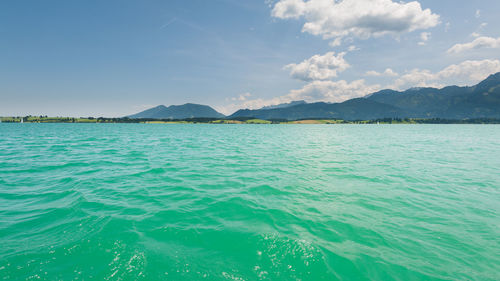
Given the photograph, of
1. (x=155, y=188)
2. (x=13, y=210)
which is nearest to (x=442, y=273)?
(x=155, y=188)

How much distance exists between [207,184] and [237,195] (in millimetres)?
3125

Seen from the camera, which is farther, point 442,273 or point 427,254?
point 427,254

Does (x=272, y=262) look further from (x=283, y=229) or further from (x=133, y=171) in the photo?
(x=133, y=171)

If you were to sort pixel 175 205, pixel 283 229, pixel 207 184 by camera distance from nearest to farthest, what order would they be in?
pixel 283 229 < pixel 175 205 < pixel 207 184

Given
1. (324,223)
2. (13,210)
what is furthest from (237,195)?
(13,210)

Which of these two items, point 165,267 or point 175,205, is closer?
point 165,267

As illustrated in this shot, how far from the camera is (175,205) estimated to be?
10781 millimetres

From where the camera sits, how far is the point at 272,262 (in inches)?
254

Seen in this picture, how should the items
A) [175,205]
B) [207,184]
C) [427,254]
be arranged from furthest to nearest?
[207,184]
[175,205]
[427,254]

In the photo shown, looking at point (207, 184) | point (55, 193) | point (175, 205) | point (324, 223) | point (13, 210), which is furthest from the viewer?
point (207, 184)

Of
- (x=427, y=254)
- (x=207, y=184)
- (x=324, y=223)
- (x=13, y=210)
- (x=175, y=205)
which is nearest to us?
(x=427, y=254)

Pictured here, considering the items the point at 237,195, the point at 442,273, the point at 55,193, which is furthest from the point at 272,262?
the point at 55,193

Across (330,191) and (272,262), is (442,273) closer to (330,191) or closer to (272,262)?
(272,262)

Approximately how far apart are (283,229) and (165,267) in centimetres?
460
